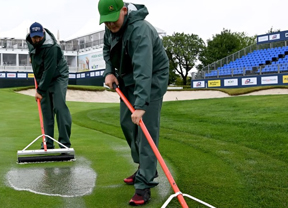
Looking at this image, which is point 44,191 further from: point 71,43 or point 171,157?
point 71,43

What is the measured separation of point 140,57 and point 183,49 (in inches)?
2957

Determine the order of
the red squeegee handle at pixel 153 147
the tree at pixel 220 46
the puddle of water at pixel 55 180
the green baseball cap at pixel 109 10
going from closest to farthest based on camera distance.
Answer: the red squeegee handle at pixel 153 147 → the green baseball cap at pixel 109 10 → the puddle of water at pixel 55 180 → the tree at pixel 220 46

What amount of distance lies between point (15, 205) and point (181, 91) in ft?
102

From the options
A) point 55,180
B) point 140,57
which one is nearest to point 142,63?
point 140,57

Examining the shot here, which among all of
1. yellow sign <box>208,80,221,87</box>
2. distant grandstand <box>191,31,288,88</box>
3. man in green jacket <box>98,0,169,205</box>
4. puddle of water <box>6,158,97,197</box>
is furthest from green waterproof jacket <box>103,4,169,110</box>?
yellow sign <box>208,80,221,87</box>

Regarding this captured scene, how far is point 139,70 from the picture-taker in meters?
3.70

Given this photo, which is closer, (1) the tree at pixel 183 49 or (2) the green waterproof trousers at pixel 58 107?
(2) the green waterproof trousers at pixel 58 107

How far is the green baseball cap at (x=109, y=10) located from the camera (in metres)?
3.64

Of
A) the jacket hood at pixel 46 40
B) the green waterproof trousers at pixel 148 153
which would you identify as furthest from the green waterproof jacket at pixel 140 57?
the jacket hood at pixel 46 40

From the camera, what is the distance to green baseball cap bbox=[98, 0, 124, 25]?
364 centimetres

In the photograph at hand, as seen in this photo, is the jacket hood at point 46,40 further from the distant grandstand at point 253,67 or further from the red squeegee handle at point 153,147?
the distant grandstand at point 253,67

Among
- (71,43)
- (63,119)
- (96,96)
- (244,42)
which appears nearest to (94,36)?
(71,43)

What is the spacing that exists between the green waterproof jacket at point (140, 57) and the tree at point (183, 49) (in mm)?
73850

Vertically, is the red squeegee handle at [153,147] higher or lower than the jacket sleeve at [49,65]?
lower
